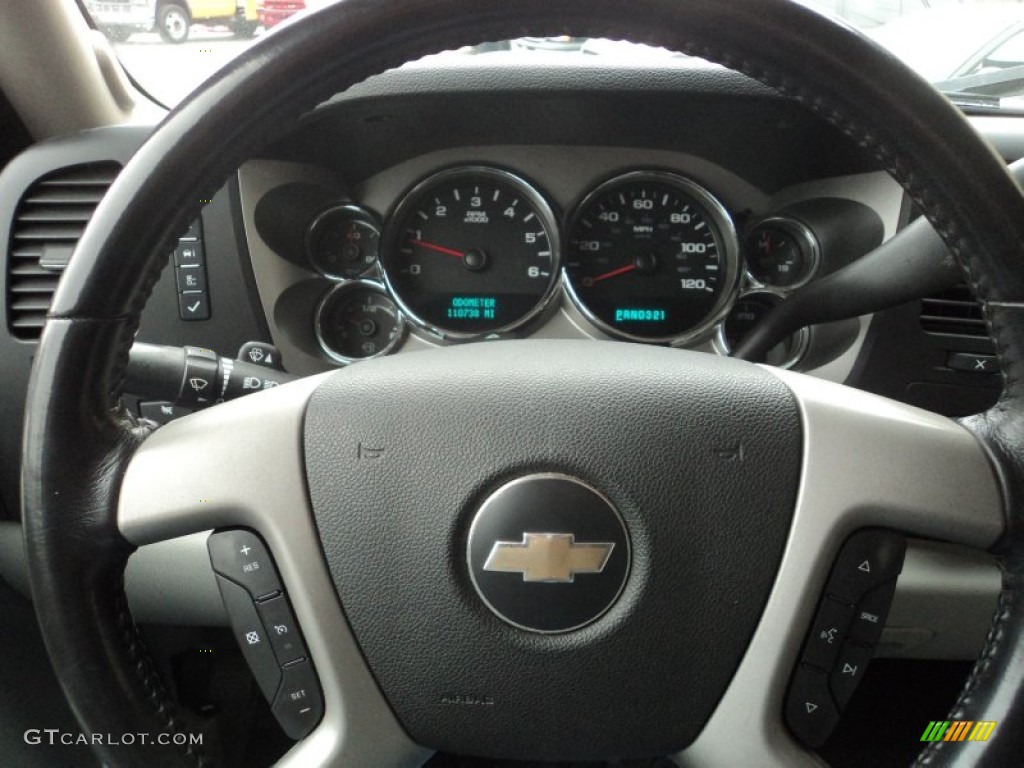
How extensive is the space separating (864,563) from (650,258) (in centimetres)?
114

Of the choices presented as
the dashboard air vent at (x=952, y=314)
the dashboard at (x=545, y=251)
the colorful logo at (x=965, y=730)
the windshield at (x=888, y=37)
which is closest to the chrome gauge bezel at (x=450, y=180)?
the dashboard at (x=545, y=251)

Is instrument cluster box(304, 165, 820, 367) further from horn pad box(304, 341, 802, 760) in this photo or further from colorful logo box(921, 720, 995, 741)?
colorful logo box(921, 720, 995, 741)

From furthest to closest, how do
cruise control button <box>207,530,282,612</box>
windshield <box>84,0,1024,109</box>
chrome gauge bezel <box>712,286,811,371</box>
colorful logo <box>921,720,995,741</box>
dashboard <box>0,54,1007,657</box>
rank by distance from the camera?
chrome gauge bezel <box>712,286,811,371</box> < windshield <box>84,0,1024,109</box> < dashboard <box>0,54,1007,657</box> < cruise control button <box>207,530,282,612</box> < colorful logo <box>921,720,995,741</box>

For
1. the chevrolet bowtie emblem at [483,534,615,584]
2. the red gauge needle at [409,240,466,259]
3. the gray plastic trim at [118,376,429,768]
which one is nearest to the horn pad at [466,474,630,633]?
the chevrolet bowtie emblem at [483,534,615,584]

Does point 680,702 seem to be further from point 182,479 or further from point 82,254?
point 82,254

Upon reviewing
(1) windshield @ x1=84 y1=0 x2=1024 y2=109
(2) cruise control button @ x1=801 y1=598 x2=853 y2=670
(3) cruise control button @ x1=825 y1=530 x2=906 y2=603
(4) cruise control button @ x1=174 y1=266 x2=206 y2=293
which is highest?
(1) windshield @ x1=84 y1=0 x2=1024 y2=109

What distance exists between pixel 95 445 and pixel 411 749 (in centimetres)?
40

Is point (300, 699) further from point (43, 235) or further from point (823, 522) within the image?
point (43, 235)

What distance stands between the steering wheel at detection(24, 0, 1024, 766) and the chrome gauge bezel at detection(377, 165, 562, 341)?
984 mm

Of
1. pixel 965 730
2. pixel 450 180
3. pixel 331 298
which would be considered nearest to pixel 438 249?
pixel 450 180

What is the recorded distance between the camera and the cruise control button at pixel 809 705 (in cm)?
84

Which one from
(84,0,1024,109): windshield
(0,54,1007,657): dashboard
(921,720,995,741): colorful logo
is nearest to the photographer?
(921,720,995,741): colorful logo

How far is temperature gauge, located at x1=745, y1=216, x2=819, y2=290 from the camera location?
188cm

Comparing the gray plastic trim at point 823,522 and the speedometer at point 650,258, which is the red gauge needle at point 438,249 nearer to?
the speedometer at point 650,258
